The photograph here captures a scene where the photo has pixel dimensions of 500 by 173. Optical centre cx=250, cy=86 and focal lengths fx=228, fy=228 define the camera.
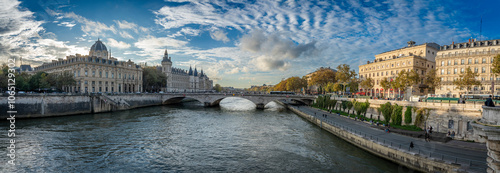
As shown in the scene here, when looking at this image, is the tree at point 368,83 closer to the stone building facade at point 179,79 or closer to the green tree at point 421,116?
the green tree at point 421,116

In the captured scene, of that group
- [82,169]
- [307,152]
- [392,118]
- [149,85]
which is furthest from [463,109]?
[149,85]

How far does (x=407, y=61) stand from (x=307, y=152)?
5018cm

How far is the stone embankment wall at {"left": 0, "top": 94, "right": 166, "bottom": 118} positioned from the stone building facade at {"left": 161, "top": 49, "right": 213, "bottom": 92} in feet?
227

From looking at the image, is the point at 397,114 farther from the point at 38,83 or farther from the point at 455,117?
the point at 38,83

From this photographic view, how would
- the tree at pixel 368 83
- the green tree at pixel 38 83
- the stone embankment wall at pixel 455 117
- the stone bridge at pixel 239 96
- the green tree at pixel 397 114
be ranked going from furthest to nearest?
the stone bridge at pixel 239 96 < the tree at pixel 368 83 < the green tree at pixel 38 83 < the green tree at pixel 397 114 < the stone embankment wall at pixel 455 117

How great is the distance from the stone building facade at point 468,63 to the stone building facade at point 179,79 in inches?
4599

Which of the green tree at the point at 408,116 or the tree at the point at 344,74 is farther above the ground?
the tree at the point at 344,74

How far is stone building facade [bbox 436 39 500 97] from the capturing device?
141ft

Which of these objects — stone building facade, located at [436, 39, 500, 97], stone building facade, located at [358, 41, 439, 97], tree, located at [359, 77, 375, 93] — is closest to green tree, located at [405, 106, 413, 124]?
stone building facade, located at [436, 39, 500, 97]

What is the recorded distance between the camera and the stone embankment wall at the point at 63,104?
41.5 m

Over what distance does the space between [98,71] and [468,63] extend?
10070cm

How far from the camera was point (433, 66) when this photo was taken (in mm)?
60250

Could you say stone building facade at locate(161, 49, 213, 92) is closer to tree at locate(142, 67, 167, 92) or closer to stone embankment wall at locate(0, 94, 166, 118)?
tree at locate(142, 67, 167, 92)

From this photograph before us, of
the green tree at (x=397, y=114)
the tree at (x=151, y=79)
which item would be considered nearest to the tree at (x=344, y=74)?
the green tree at (x=397, y=114)
